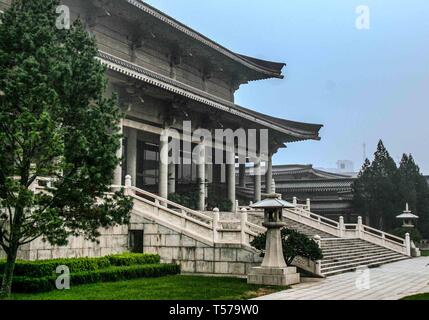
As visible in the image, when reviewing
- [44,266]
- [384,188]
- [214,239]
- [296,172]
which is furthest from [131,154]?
[296,172]

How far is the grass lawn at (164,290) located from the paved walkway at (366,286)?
31.5 inches

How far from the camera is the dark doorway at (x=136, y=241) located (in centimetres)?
1737

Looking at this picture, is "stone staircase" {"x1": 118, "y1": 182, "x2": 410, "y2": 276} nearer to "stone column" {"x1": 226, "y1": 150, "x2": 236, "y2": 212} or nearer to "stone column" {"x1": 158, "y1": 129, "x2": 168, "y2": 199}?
"stone column" {"x1": 158, "y1": 129, "x2": 168, "y2": 199}

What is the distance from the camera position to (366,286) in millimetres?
14289

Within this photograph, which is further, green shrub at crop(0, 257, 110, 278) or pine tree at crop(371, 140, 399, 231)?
pine tree at crop(371, 140, 399, 231)

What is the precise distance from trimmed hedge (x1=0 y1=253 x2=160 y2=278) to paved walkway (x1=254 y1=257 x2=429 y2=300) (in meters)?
4.61

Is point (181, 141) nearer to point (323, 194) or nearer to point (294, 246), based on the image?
point (294, 246)

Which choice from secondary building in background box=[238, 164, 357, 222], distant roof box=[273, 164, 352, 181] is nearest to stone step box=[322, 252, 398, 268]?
secondary building in background box=[238, 164, 357, 222]

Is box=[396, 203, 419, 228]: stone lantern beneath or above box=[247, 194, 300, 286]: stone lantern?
above

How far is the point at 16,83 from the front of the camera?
32.9 feet

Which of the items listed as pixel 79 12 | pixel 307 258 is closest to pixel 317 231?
pixel 307 258

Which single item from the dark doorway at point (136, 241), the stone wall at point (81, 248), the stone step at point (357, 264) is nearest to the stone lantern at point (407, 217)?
the stone step at point (357, 264)

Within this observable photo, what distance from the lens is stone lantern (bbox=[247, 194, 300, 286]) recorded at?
1408 cm
